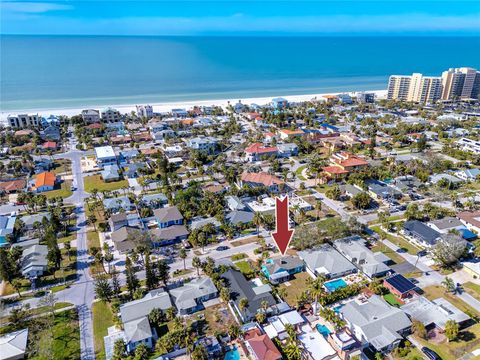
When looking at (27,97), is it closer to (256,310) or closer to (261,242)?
(261,242)

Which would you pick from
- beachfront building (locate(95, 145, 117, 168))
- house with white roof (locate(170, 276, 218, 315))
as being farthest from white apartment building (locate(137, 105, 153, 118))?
house with white roof (locate(170, 276, 218, 315))

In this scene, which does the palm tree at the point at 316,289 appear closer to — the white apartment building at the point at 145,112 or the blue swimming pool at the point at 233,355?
the blue swimming pool at the point at 233,355

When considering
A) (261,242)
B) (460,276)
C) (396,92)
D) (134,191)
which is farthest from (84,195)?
(396,92)

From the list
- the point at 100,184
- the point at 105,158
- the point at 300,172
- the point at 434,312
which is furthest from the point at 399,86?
the point at 434,312

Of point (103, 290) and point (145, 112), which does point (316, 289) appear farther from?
point (145, 112)

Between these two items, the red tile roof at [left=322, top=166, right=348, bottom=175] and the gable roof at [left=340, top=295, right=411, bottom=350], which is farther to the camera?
the red tile roof at [left=322, top=166, right=348, bottom=175]

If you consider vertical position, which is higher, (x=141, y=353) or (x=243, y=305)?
(x=243, y=305)

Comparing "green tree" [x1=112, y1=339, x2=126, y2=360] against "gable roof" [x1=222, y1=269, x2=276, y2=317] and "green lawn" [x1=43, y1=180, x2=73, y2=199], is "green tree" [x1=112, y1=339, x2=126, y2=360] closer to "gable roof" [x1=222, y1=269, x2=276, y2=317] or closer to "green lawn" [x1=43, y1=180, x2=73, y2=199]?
"gable roof" [x1=222, y1=269, x2=276, y2=317]
